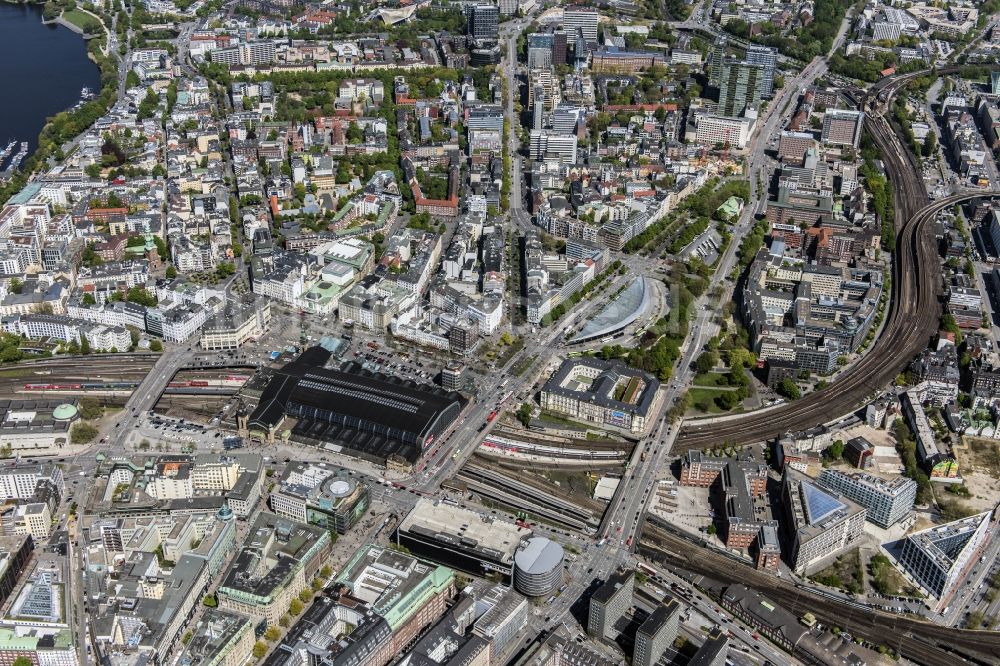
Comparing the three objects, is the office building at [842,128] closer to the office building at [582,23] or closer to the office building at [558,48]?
the office building at [558,48]

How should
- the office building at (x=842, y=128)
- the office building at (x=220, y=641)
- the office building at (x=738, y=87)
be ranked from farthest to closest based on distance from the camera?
the office building at (x=738, y=87) → the office building at (x=842, y=128) → the office building at (x=220, y=641)

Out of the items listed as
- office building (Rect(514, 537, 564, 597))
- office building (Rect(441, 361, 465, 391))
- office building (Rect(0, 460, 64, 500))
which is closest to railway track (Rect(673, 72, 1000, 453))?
office building (Rect(514, 537, 564, 597))

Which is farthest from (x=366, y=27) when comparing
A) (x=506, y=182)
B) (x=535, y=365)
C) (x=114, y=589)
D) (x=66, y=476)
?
(x=114, y=589)

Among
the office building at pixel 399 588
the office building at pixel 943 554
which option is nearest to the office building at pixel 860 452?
the office building at pixel 943 554

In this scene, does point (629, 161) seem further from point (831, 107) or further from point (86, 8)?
point (86, 8)

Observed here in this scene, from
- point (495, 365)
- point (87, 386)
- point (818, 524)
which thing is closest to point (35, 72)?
point (87, 386)

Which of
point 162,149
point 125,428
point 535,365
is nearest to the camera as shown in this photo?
point 125,428
